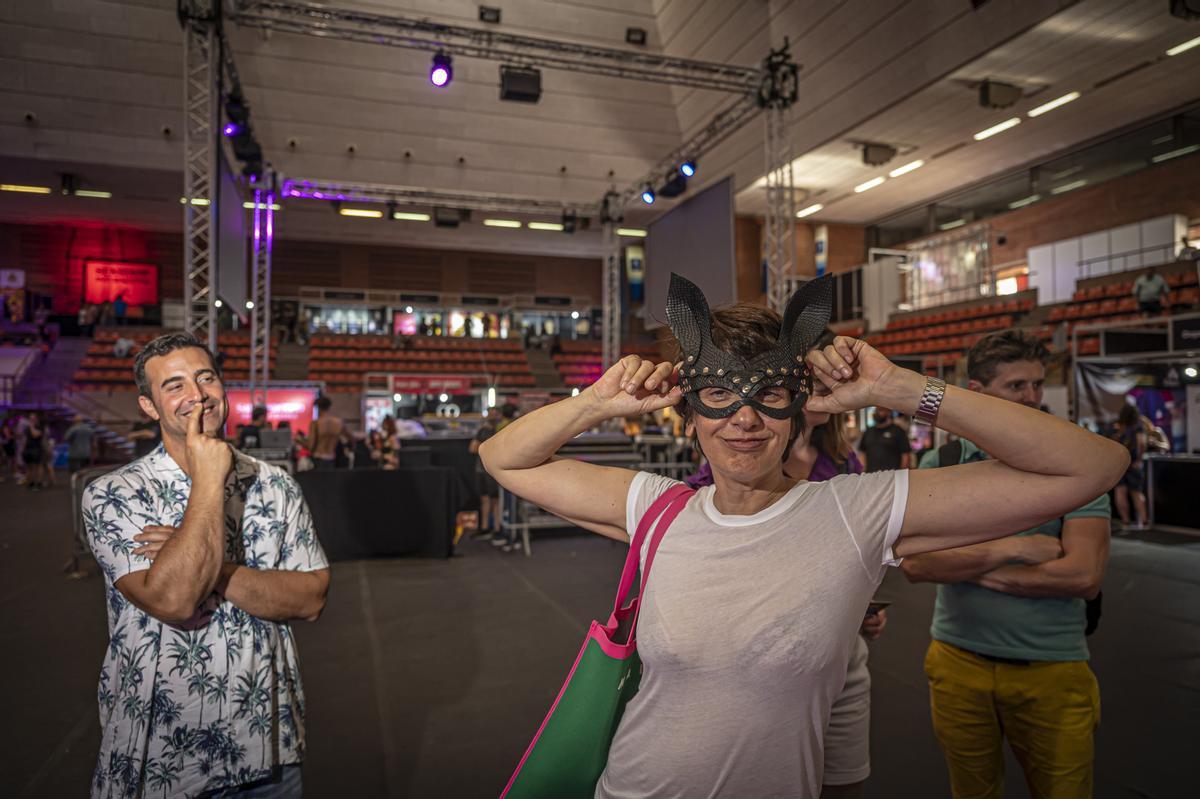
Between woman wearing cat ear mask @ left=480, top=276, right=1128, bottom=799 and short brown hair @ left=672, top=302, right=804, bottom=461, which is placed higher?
short brown hair @ left=672, top=302, right=804, bottom=461

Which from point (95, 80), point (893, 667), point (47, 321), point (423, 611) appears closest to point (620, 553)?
point (423, 611)

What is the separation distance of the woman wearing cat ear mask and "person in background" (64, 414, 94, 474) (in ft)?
61.9

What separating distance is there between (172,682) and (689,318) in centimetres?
133

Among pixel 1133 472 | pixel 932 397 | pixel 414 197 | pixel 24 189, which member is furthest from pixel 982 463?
pixel 24 189

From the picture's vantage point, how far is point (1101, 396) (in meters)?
9.26

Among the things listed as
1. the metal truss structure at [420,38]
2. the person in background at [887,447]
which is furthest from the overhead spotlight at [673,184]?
the person in background at [887,447]

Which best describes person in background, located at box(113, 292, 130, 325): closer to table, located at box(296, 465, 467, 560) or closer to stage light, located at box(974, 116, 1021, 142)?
table, located at box(296, 465, 467, 560)

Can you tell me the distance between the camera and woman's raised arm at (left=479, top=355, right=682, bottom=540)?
1236mm

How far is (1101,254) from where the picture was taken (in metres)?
15.8

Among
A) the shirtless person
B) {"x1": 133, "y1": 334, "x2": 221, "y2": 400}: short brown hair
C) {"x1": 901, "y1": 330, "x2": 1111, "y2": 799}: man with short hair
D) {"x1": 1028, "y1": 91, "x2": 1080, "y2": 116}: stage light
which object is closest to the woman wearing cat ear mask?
{"x1": 901, "y1": 330, "x2": 1111, "y2": 799}: man with short hair

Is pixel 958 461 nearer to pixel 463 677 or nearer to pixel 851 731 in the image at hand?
pixel 851 731

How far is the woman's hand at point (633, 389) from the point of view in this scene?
1.22m

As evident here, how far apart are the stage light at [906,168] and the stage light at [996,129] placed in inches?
60.5

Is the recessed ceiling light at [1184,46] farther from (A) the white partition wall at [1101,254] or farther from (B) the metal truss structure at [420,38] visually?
(B) the metal truss structure at [420,38]
